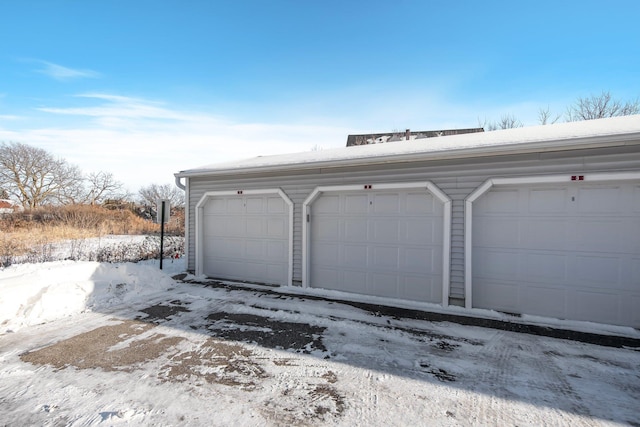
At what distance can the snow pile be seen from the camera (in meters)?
4.35

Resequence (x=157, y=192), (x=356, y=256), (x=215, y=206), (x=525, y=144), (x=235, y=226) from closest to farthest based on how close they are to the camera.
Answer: (x=525, y=144), (x=356, y=256), (x=235, y=226), (x=215, y=206), (x=157, y=192)

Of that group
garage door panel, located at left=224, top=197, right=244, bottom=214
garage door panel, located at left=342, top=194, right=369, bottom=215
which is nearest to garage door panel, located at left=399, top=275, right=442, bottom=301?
garage door panel, located at left=342, top=194, right=369, bottom=215

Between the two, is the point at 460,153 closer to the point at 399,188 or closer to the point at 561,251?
the point at 399,188

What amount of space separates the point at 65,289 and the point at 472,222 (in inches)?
262

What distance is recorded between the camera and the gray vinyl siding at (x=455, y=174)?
4160mm

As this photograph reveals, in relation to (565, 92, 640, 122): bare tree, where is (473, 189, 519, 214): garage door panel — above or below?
below

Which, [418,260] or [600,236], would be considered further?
[418,260]

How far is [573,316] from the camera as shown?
14.4 feet

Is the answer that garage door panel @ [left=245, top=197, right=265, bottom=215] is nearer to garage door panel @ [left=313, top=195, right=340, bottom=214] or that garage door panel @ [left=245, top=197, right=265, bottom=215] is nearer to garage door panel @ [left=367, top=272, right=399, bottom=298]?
garage door panel @ [left=313, top=195, right=340, bottom=214]

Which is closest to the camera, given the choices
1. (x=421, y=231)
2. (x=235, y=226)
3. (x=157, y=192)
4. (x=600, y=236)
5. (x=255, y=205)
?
(x=600, y=236)

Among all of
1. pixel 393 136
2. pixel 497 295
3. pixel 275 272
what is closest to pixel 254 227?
pixel 275 272

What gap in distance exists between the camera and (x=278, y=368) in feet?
10.1

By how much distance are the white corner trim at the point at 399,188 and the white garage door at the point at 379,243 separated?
0.09 metres

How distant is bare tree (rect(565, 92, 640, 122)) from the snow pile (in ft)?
68.4
